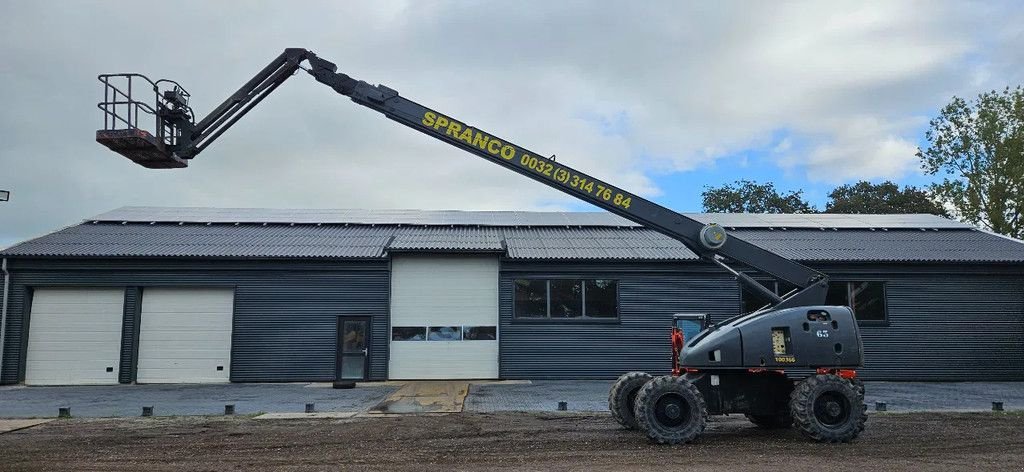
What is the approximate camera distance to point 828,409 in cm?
1023

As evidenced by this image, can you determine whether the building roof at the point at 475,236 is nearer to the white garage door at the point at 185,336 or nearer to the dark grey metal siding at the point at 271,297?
the dark grey metal siding at the point at 271,297

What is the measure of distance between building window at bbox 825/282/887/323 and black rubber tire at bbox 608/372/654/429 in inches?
484

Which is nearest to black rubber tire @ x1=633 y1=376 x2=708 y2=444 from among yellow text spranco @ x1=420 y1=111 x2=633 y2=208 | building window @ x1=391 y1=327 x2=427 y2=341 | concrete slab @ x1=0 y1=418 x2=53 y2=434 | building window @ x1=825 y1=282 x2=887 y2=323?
yellow text spranco @ x1=420 y1=111 x2=633 y2=208

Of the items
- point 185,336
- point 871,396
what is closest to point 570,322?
point 871,396

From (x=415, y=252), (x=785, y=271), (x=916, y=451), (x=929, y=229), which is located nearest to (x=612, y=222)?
(x=415, y=252)

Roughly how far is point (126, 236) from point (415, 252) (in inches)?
363

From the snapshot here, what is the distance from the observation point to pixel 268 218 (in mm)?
24500

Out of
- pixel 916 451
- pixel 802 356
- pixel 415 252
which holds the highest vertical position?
pixel 415 252

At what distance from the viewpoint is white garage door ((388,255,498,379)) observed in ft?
67.4

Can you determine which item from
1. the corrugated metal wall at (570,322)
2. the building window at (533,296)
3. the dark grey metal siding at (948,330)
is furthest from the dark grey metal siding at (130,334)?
the dark grey metal siding at (948,330)

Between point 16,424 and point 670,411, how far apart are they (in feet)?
36.7

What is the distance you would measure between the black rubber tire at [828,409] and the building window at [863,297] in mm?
11908

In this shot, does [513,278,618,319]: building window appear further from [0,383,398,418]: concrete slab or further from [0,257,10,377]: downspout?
[0,257,10,377]: downspout

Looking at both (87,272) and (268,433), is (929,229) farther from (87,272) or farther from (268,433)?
(87,272)
